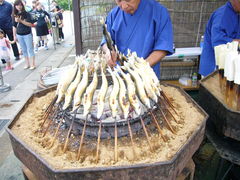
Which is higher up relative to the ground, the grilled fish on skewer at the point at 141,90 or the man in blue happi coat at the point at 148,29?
the man in blue happi coat at the point at 148,29

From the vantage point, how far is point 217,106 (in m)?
2.38

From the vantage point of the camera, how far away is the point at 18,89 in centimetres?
602

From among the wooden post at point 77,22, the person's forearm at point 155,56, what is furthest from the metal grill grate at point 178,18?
the person's forearm at point 155,56

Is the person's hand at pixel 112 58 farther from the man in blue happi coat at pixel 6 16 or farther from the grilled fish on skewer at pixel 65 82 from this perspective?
the man in blue happi coat at pixel 6 16

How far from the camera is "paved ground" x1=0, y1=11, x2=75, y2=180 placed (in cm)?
316

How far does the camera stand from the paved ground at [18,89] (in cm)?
316

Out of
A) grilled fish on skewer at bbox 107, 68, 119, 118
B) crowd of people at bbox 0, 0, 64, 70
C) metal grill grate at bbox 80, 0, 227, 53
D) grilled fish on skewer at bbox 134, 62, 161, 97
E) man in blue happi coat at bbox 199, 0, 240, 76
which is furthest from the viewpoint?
crowd of people at bbox 0, 0, 64, 70

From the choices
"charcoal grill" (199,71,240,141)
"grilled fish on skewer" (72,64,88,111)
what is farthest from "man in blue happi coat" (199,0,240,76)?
"grilled fish on skewer" (72,64,88,111)

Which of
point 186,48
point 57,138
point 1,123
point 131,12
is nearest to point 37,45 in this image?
point 1,123

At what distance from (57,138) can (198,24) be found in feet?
15.2

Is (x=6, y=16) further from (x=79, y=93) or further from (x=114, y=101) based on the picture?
(x=114, y=101)

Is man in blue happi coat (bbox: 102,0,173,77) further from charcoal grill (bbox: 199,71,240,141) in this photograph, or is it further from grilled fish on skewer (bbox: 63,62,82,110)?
grilled fish on skewer (bbox: 63,62,82,110)

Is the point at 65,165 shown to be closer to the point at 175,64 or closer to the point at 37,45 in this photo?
the point at 175,64

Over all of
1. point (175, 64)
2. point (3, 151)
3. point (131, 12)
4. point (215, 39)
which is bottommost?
point (3, 151)
